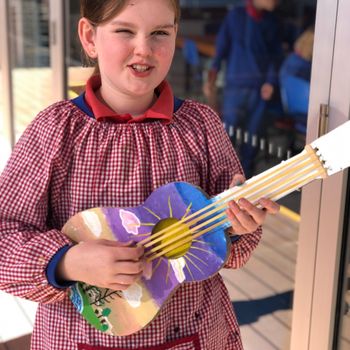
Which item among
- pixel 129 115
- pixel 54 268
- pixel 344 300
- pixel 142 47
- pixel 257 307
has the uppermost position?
pixel 142 47

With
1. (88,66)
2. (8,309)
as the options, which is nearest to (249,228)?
(88,66)

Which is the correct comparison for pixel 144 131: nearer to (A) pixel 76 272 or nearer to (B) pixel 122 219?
(B) pixel 122 219

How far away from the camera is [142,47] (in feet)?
Result: 3.38

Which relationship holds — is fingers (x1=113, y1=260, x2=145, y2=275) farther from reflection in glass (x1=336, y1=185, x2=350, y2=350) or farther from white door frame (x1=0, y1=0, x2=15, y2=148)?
white door frame (x1=0, y1=0, x2=15, y2=148)

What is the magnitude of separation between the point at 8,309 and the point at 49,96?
1.46 m

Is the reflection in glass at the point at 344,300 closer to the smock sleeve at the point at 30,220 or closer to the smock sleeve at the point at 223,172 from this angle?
the smock sleeve at the point at 223,172

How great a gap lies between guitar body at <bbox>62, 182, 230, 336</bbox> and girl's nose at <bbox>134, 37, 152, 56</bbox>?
0.22m

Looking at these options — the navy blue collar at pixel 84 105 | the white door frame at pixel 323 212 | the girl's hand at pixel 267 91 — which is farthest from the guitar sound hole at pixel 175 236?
the girl's hand at pixel 267 91

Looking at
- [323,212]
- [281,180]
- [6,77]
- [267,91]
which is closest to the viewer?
[281,180]

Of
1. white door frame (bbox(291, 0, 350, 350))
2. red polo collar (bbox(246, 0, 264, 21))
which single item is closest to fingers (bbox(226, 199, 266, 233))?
white door frame (bbox(291, 0, 350, 350))

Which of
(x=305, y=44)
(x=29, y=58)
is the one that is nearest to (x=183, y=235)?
(x=305, y=44)

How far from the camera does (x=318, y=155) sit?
2.92ft

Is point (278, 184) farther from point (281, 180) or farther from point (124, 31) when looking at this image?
point (124, 31)

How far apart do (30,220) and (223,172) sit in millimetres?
346
